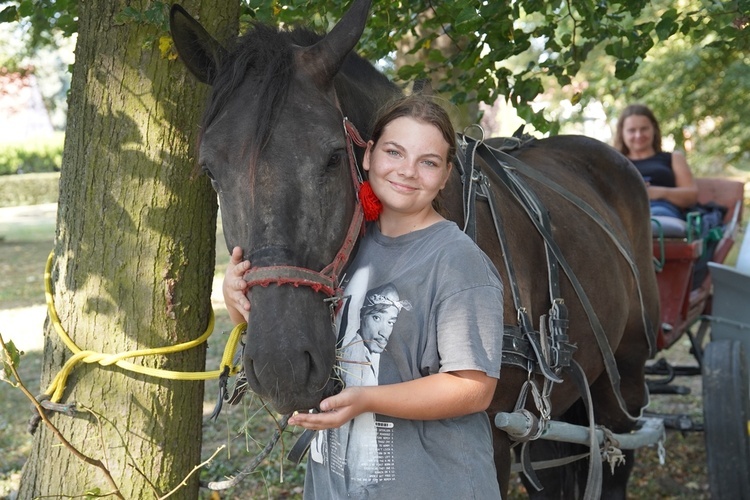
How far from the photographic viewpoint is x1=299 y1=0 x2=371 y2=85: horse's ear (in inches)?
80.0

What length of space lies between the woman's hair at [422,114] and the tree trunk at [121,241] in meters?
0.71

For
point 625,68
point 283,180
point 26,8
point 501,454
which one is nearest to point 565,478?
point 501,454

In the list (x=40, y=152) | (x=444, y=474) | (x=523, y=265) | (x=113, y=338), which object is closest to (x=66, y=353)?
(x=113, y=338)

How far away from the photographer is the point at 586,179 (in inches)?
153

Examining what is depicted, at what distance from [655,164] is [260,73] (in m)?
3.93

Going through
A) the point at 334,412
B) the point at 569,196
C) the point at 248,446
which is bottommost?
the point at 248,446

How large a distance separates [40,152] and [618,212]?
26.6m

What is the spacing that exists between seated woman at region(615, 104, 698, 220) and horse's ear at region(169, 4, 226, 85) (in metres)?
3.36

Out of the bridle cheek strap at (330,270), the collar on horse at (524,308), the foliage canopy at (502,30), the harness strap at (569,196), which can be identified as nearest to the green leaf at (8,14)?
the foliage canopy at (502,30)

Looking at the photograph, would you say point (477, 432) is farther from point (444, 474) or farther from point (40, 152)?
point (40, 152)

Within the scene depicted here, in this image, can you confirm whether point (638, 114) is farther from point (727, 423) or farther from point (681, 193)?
point (727, 423)

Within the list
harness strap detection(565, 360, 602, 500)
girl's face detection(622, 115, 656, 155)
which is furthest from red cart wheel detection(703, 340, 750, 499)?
girl's face detection(622, 115, 656, 155)

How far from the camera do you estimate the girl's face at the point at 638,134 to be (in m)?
5.33

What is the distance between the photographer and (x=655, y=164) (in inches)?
206
